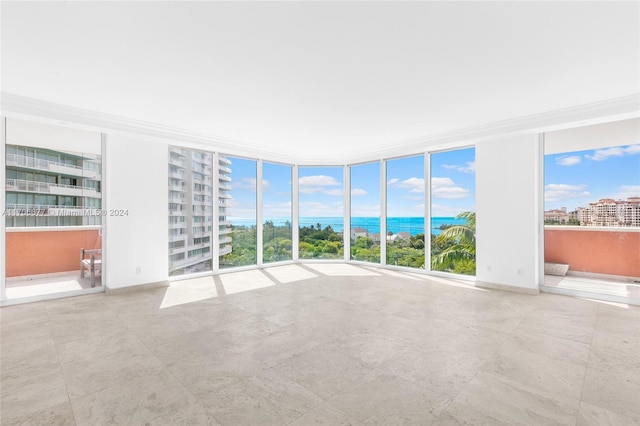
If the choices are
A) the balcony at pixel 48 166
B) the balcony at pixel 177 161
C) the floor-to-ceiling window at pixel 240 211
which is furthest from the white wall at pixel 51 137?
the floor-to-ceiling window at pixel 240 211

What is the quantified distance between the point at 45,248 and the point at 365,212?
6679 millimetres

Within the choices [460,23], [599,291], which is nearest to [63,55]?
[460,23]

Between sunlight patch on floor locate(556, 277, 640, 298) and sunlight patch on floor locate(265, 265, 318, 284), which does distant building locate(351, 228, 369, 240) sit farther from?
sunlight patch on floor locate(556, 277, 640, 298)

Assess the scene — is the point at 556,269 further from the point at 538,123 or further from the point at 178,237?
the point at 178,237

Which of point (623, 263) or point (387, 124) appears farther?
point (387, 124)

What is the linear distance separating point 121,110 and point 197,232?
282 centimetres

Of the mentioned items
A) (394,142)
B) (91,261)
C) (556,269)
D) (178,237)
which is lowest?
(556,269)

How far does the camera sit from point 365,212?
8133 millimetres

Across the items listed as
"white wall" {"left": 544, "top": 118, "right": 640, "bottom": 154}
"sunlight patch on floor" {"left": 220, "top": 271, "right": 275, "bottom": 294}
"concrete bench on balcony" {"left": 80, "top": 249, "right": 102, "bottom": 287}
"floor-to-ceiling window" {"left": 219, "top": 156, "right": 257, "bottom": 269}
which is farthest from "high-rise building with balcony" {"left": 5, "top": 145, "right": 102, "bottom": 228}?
"white wall" {"left": 544, "top": 118, "right": 640, "bottom": 154}

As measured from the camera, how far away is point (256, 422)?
78.7 inches

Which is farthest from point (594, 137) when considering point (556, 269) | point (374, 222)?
point (374, 222)

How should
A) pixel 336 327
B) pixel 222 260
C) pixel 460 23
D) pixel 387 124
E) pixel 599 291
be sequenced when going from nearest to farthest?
pixel 460 23 → pixel 336 327 → pixel 599 291 → pixel 387 124 → pixel 222 260

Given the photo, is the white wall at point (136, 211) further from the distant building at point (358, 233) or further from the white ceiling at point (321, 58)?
the distant building at point (358, 233)

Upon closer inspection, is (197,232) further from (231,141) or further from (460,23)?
(460,23)
